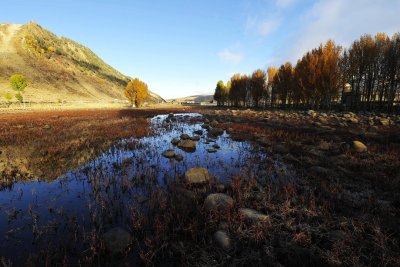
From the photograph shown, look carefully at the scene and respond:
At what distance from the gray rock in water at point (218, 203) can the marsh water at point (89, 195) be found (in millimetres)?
1940

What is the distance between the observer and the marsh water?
4.64 metres

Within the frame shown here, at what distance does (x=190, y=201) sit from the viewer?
618 cm

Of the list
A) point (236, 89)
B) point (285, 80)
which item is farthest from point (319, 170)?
point (236, 89)

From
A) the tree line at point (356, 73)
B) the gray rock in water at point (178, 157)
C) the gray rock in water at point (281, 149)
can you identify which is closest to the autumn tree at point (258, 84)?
the tree line at point (356, 73)

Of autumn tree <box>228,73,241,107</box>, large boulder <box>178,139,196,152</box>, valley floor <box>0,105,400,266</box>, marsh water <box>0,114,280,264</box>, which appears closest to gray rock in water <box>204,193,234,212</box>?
valley floor <box>0,105,400,266</box>

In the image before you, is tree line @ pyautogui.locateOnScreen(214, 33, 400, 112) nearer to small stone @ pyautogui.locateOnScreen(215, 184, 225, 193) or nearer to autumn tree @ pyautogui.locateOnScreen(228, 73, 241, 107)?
autumn tree @ pyautogui.locateOnScreen(228, 73, 241, 107)

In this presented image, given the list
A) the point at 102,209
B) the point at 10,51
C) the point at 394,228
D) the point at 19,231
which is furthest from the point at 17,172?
the point at 10,51

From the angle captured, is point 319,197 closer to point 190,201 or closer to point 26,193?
point 190,201

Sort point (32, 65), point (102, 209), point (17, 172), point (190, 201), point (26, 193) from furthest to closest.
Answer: point (32, 65), point (17, 172), point (26, 193), point (190, 201), point (102, 209)

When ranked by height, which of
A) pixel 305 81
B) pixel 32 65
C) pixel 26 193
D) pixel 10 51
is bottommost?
pixel 26 193

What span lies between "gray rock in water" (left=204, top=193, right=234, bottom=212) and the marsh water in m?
1.94

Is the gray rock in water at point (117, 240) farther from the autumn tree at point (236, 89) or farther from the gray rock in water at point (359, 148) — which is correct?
the autumn tree at point (236, 89)

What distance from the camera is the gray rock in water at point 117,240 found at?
4148 millimetres

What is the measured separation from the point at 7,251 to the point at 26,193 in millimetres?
3400
